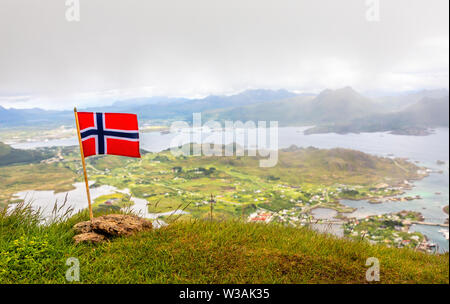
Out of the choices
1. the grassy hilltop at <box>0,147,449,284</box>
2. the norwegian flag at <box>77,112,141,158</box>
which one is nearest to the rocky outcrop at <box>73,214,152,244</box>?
the grassy hilltop at <box>0,147,449,284</box>

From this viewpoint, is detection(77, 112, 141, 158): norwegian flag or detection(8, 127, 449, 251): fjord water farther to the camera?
detection(8, 127, 449, 251): fjord water

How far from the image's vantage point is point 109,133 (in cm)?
564

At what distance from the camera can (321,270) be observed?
15.0 ft

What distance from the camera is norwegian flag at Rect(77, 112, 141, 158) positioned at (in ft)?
18.1

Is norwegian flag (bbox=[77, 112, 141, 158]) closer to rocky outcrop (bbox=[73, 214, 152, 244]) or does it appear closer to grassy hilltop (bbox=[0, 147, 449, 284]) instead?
rocky outcrop (bbox=[73, 214, 152, 244])

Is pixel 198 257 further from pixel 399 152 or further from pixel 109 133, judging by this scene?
pixel 399 152

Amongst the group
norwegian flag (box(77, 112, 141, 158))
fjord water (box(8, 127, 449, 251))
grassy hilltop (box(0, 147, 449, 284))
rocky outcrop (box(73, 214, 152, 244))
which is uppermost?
norwegian flag (box(77, 112, 141, 158))

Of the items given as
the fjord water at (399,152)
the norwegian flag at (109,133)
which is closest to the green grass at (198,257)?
the norwegian flag at (109,133)

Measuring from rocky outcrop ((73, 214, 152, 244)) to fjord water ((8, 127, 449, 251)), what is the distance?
36.2ft

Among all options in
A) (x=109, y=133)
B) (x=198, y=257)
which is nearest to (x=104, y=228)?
(x=109, y=133)

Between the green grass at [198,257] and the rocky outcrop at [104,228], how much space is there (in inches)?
7.6

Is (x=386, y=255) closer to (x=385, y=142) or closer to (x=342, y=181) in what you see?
(x=342, y=181)
